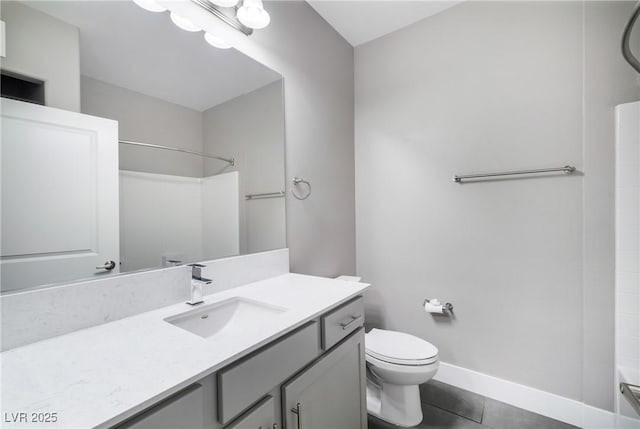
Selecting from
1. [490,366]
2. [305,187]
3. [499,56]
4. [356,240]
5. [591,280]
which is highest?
[499,56]

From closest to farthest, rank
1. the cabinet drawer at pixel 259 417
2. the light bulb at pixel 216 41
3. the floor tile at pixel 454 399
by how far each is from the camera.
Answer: the cabinet drawer at pixel 259 417, the light bulb at pixel 216 41, the floor tile at pixel 454 399

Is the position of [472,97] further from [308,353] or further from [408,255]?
[308,353]

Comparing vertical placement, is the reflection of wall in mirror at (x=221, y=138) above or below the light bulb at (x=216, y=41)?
below

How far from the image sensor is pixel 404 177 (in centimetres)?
204

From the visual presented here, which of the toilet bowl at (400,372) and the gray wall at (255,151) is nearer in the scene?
the gray wall at (255,151)

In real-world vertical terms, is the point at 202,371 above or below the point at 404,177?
below

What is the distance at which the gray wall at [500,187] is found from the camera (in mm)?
1427

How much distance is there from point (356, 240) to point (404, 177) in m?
0.64

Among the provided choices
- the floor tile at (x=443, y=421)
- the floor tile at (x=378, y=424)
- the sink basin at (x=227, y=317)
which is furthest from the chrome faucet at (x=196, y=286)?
the floor tile at (x=443, y=421)

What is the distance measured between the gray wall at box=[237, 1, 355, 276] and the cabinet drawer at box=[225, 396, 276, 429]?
2.98 ft

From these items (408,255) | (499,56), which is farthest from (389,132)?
(408,255)

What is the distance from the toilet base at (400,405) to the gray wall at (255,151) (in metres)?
1.05

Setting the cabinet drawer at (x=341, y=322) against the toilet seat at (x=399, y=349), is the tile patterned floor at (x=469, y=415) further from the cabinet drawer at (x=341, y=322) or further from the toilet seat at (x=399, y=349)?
the cabinet drawer at (x=341, y=322)

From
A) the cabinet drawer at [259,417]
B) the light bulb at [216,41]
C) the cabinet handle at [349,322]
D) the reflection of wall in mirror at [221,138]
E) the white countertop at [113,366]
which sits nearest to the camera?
the white countertop at [113,366]
